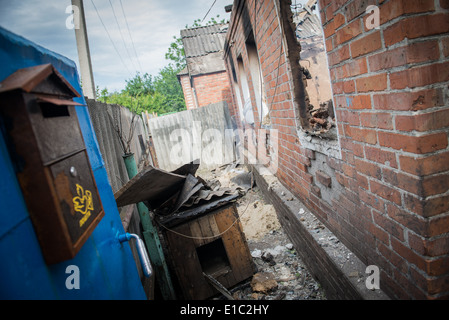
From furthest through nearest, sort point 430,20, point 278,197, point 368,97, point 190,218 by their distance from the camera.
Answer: point 278,197 → point 190,218 → point 368,97 → point 430,20

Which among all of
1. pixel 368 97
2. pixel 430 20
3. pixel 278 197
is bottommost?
pixel 278 197

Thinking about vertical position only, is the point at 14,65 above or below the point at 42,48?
below

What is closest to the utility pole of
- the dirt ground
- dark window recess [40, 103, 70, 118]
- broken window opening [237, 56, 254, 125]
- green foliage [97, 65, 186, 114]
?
broken window opening [237, 56, 254, 125]

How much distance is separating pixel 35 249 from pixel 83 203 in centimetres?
26

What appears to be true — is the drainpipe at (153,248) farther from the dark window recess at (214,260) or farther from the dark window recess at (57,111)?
the dark window recess at (57,111)

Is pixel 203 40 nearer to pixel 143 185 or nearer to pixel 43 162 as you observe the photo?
pixel 143 185

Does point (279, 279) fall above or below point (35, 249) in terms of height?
below

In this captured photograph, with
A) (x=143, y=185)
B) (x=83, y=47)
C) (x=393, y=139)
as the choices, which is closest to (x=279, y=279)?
(x=143, y=185)

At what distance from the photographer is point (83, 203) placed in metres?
0.99

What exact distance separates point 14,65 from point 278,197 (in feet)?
11.7

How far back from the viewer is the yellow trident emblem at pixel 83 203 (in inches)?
36.9

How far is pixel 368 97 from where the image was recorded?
55.0 inches

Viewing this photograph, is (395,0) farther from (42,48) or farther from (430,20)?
(42,48)
